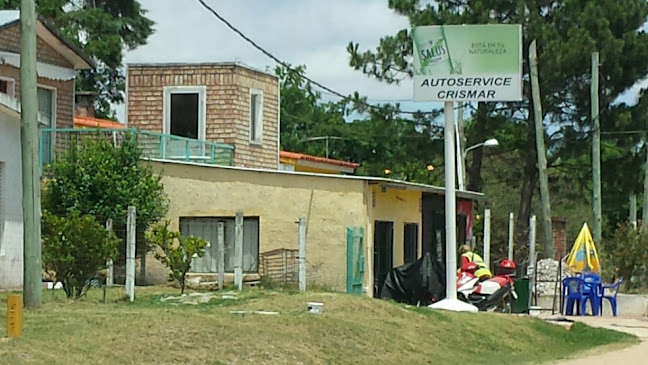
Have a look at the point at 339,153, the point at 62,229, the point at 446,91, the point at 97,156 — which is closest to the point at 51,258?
the point at 62,229

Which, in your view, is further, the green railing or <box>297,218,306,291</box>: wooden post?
the green railing

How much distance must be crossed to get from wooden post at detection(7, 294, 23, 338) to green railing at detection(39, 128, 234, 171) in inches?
489

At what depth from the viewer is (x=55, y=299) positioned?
20.6 m

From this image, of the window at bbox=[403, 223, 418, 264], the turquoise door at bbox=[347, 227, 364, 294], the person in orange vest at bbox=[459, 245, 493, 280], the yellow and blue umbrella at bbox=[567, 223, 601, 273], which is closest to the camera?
the person in orange vest at bbox=[459, 245, 493, 280]

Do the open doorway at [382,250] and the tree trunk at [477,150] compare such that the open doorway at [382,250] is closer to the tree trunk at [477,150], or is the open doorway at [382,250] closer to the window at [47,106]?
the window at [47,106]

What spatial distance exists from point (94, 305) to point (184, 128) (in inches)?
610

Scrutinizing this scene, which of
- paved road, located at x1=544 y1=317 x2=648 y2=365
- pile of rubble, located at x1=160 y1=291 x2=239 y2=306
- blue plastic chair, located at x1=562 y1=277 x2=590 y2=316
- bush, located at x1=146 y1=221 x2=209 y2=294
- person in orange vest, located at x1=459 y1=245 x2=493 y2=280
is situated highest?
bush, located at x1=146 y1=221 x2=209 y2=294

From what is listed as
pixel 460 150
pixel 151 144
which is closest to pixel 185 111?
pixel 151 144

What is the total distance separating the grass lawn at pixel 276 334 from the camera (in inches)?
586

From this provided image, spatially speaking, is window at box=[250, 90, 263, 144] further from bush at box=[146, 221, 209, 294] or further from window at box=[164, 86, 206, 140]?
bush at box=[146, 221, 209, 294]

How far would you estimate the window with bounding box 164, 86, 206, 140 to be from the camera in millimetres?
34906

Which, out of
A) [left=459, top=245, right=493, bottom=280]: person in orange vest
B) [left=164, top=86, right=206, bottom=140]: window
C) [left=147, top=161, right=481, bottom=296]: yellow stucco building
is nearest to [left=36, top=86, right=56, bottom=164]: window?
[left=147, top=161, right=481, bottom=296]: yellow stucco building

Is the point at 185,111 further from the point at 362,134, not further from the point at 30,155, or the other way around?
the point at 362,134

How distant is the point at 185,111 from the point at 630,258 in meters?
12.8
